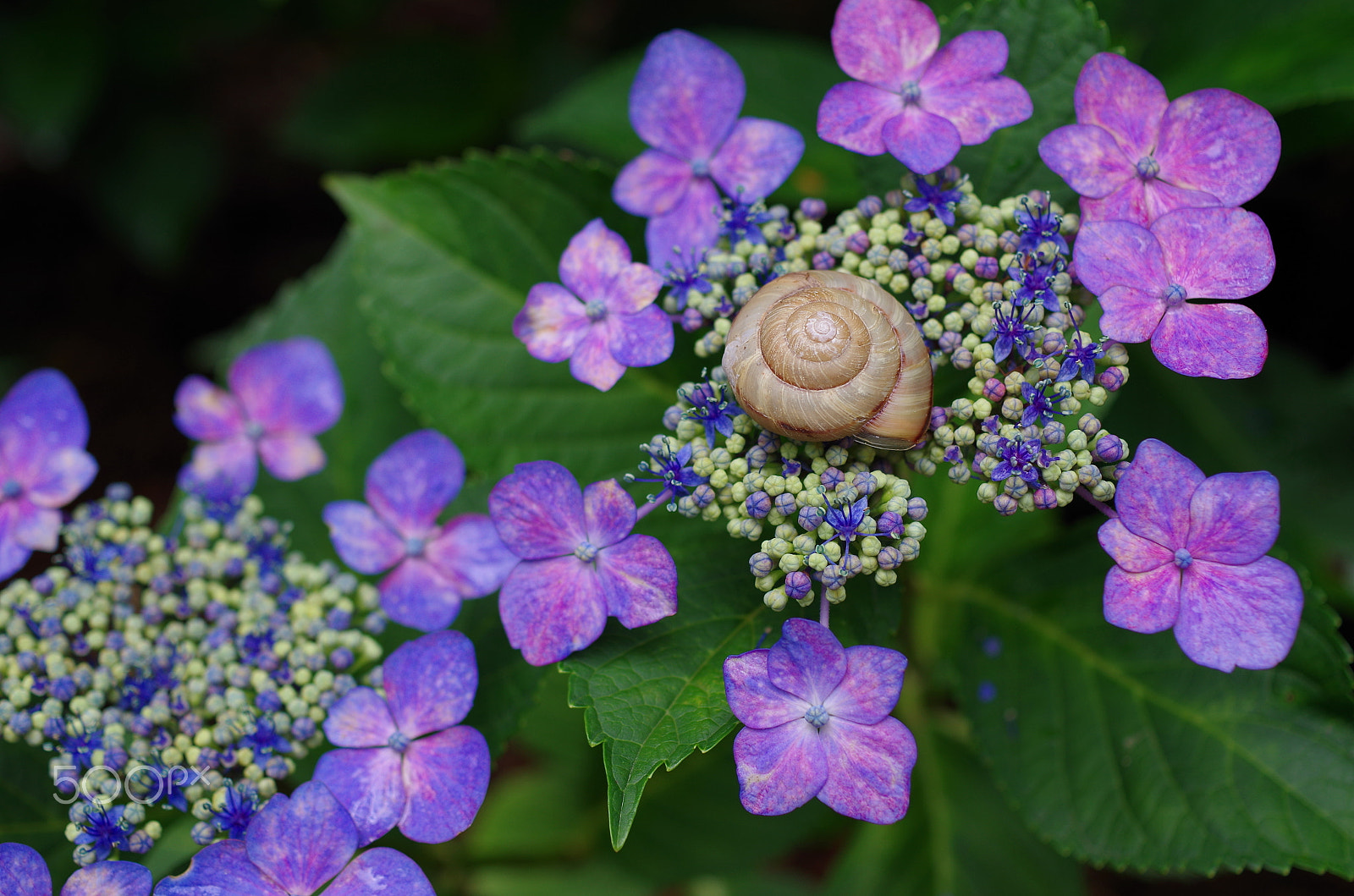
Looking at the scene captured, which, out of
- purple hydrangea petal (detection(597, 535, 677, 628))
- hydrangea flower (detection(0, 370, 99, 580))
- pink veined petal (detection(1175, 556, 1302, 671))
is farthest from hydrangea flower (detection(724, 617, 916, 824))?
hydrangea flower (detection(0, 370, 99, 580))

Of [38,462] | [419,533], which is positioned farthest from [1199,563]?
[38,462]

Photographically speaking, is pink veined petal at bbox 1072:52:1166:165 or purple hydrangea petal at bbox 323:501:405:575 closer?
pink veined petal at bbox 1072:52:1166:165

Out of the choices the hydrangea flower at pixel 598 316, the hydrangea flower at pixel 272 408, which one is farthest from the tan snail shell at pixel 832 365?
the hydrangea flower at pixel 272 408

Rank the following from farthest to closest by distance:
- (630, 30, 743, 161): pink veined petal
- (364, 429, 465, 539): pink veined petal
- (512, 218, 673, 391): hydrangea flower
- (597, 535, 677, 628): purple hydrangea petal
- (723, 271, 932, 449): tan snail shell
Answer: (364, 429, 465, 539): pink veined petal
(630, 30, 743, 161): pink veined petal
(512, 218, 673, 391): hydrangea flower
(597, 535, 677, 628): purple hydrangea petal
(723, 271, 932, 449): tan snail shell

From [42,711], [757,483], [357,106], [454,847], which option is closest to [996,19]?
[757,483]

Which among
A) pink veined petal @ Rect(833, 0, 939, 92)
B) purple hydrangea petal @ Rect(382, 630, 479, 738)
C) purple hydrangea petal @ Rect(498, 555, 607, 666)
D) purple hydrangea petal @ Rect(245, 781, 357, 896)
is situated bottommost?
purple hydrangea petal @ Rect(245, 781, 357, 896)

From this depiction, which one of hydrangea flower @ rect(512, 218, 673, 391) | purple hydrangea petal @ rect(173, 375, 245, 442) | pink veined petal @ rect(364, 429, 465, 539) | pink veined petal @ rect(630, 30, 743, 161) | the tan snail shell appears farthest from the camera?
purple hydrangea petal @ rect(173, 375, 245, 442)

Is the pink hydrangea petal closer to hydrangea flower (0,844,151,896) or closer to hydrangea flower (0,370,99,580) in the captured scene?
hydrangea flower (0,844,151,896)
